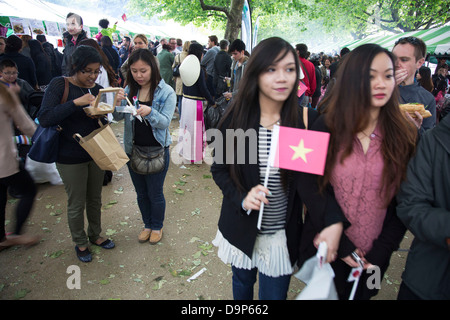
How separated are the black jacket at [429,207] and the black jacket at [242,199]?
0.35 meters

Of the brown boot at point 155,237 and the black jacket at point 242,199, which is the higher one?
the black jacket at point 242,199

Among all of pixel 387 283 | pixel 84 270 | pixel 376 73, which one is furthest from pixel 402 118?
pixel 84 270

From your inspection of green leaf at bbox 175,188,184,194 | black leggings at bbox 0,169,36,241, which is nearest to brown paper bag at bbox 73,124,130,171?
black leggings at bbox 0,169,36,241

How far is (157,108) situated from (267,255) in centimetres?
193

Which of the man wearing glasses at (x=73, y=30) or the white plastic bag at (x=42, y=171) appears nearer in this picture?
the white plastic bag at (x=42, y=171)

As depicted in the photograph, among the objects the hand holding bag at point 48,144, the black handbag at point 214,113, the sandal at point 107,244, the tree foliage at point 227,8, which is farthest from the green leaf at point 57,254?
the tree foliage at point 227,8

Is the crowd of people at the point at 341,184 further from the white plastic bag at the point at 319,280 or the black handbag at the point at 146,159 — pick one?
the black handbag at the point at 146,159

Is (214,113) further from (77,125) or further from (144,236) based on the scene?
(77,125)

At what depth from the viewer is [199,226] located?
3861 mm

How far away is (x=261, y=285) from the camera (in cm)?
190

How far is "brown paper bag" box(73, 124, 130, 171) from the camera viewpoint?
8.21 ft

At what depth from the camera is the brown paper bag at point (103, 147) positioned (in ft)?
8.21

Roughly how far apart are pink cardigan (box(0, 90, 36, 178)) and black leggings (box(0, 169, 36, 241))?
0.33ft

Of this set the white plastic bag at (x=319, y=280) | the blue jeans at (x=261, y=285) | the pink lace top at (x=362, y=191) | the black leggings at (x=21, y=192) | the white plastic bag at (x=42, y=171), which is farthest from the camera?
the white plastic bag at (x=42, y=171)
